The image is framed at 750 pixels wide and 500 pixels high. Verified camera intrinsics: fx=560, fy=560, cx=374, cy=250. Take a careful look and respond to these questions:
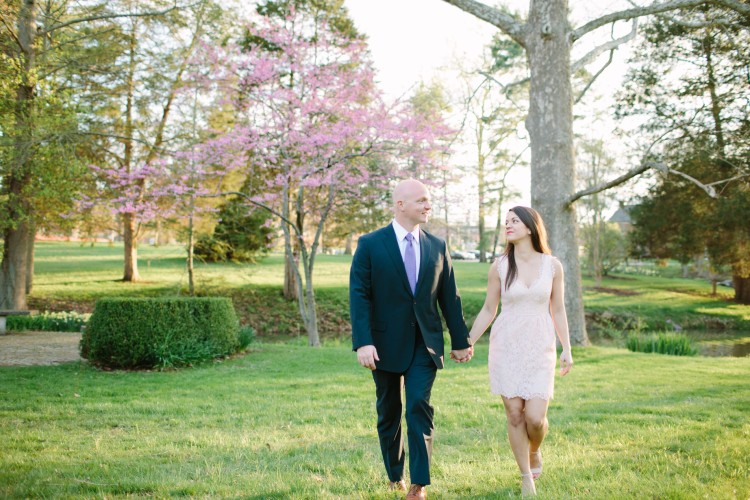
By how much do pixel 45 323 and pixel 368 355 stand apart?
1350 centimetres

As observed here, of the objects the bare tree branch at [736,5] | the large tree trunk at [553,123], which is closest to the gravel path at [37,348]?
the large tree trunk at [553,123]

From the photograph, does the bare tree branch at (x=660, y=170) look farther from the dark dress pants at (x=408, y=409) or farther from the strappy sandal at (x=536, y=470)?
the dark dress pants at (x=408, y=409)

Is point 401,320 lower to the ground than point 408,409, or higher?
higher

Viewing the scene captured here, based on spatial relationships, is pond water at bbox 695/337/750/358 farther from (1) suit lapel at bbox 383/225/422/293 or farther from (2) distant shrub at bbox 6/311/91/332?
(2) distant shrub at bbox 6/311/91/332

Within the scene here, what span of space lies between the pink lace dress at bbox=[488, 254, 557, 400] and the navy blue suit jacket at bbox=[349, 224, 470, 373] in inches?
10.7

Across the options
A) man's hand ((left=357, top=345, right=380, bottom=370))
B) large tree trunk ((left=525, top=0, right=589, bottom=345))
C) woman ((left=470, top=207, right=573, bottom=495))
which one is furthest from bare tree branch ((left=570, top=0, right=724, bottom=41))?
man's hand ((left=357, top=345, right=380, bottom=370))

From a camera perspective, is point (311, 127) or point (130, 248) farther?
point (130, 248)

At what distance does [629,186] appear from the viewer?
976 inches

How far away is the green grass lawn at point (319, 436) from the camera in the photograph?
369 cm

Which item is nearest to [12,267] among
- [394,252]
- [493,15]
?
[493,15]

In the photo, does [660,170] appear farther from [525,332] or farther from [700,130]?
[700,130]

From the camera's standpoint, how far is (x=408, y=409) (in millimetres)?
3625

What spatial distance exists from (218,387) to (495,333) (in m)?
5.02

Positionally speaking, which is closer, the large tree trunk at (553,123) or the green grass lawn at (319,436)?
the green grass lawn at (319,436)
